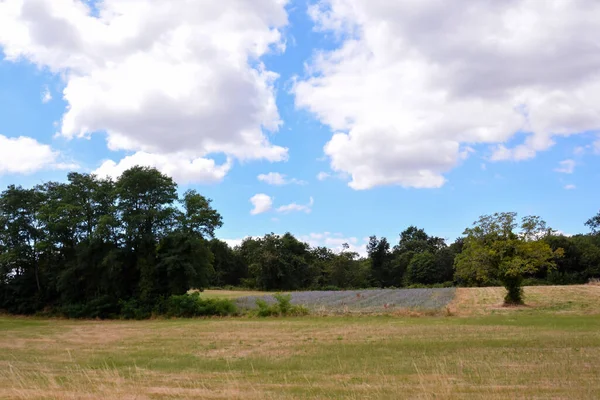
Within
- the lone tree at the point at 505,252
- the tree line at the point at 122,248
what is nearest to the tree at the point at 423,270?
the tree line at the point at 122,248

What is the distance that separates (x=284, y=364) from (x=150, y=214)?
32.0 meters

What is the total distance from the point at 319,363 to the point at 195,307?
2937 cm

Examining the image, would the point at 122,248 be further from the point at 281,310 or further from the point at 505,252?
the point at 505,252

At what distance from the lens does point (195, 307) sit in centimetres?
4231

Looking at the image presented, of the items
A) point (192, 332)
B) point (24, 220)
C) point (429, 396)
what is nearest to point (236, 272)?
point (24, 220)

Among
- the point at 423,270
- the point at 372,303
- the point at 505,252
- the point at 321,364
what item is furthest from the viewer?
the point at 423,270

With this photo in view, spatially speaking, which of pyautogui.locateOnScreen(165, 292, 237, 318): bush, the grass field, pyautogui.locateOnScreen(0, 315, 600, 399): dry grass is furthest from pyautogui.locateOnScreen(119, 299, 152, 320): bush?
pyautogui.locateOnScreen(0, 315, 600, 399): dry grass

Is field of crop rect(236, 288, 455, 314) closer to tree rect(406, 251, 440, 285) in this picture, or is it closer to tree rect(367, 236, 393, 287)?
tree rect(406, 251, 440, 285)

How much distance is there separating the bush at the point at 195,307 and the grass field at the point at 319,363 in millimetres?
13148

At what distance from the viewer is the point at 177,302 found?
4244 centimetres

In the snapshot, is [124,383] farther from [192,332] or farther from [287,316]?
[287,316]

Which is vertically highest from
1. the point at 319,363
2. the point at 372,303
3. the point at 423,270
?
the point at 423,270

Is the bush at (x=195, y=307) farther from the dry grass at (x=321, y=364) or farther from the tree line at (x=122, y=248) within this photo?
the dry grass at (x=321, y=364)

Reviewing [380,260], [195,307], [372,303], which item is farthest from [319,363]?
[380,260]
